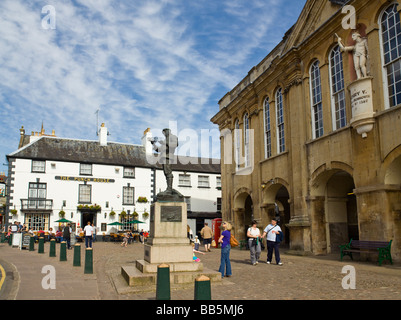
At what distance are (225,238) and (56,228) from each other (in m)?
27.9

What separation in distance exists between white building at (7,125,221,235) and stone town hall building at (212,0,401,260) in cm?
1503

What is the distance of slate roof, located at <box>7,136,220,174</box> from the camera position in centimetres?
3525

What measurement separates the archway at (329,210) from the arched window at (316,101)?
6.86ft

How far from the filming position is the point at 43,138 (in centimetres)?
3725

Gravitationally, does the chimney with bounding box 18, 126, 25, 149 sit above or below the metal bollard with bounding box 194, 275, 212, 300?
above

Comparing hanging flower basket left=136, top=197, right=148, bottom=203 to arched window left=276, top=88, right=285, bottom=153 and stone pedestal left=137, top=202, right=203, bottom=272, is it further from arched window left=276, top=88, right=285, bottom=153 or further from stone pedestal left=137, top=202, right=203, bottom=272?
stone pedestal left=137, top=202, right=203, bottom=272

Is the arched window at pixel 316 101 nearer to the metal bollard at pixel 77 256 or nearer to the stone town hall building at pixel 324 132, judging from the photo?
the stone town hall building at pixel 324 132

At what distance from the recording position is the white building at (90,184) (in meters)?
33.7

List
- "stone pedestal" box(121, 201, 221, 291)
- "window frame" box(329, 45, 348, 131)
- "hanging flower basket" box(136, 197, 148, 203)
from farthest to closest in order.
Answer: "hanging flower basket" box(136, 197, 148, 203) < "window frame" box(329, 45, 348, 131) < "stone pedestal" box(121, 201, 221, 291)

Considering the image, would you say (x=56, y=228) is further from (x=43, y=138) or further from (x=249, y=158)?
(x=249, y=158)

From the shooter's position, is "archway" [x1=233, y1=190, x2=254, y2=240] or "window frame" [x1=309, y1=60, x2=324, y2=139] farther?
"archway" [x1=233, y1=190, x2=254, y2=240]

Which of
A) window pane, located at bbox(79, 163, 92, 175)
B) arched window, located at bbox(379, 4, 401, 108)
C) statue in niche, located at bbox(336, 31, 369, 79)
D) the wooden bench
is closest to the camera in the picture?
the wooden bench

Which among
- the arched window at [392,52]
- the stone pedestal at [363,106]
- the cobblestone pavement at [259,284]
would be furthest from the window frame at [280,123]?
the cobblestone pavement at [259,284]

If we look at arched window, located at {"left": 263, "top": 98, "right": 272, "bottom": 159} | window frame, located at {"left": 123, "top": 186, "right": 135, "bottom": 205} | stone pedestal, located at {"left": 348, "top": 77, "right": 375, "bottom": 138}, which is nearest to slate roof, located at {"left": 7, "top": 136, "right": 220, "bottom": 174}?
window frame, located at {"left": 123, "top": 186, "right": 135, "bottom": 205}
